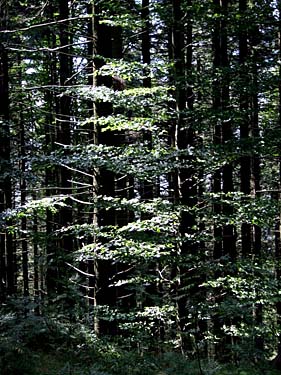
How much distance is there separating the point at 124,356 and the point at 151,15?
6.78 metres

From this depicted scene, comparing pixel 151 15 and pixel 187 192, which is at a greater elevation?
pixel 151 15

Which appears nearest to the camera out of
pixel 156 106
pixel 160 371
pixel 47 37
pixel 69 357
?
pixel 160 371

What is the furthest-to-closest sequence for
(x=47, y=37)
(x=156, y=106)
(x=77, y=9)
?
(x=47, y=37)
(x=77, y=9)
(x=156, y=106)

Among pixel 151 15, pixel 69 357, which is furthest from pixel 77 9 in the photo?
pixel 69 357

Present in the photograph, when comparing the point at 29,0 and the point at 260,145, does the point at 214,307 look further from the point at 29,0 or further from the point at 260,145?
the point at 29,0

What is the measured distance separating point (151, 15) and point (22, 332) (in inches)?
266

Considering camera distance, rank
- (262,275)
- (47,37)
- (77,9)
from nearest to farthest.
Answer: (262,275) → (77,9) → (47,37)

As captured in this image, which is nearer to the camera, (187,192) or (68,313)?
(68,313)

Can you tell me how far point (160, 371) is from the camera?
6.84 metres

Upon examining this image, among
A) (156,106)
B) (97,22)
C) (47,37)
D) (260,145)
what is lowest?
(260,145)

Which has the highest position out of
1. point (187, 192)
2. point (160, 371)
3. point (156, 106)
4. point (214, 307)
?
point (156, 106)

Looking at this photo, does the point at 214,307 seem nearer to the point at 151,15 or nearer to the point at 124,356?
the point at 124,356

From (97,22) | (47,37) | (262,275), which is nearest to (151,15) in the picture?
(97,22)

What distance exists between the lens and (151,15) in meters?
9.06
